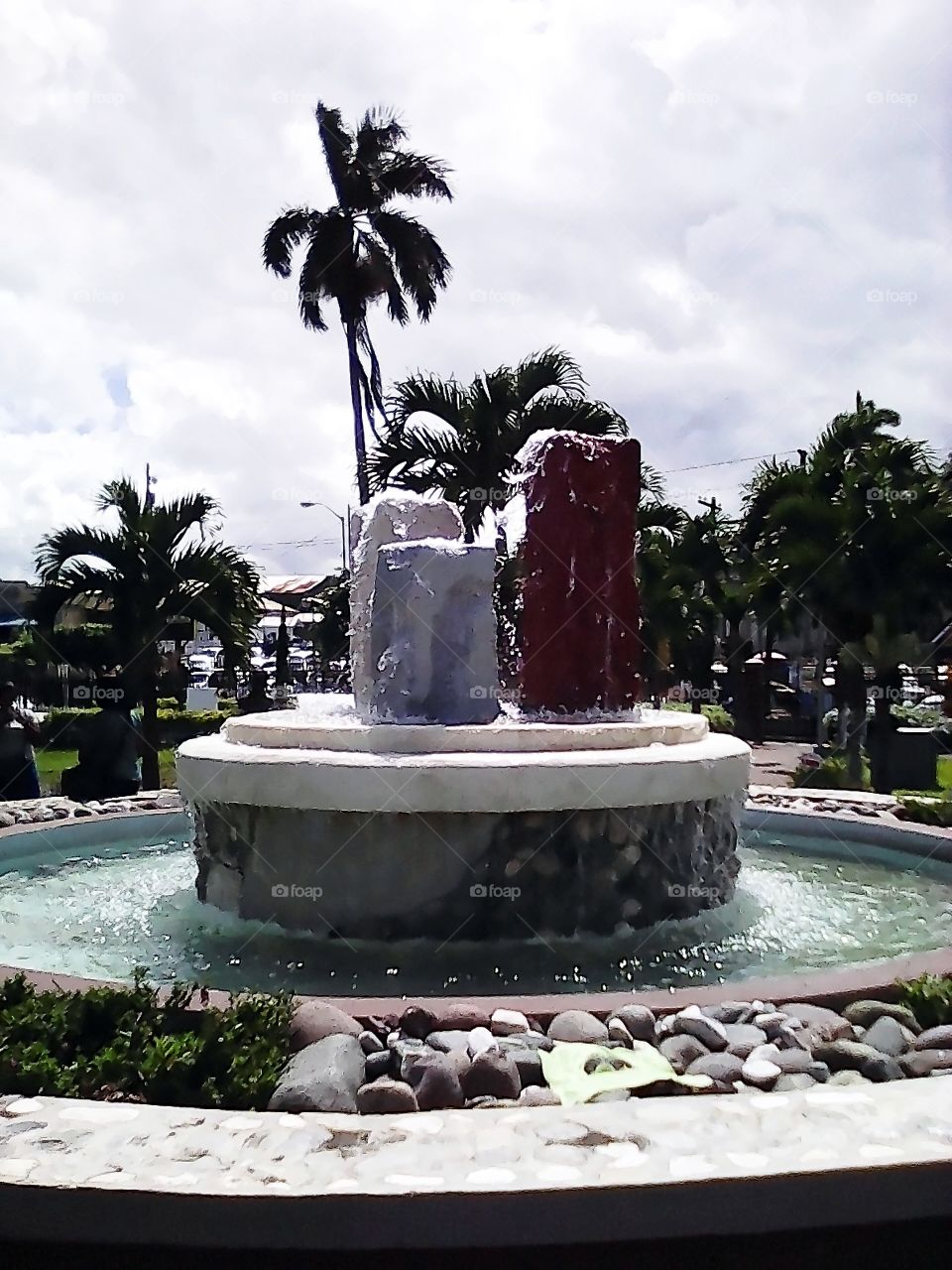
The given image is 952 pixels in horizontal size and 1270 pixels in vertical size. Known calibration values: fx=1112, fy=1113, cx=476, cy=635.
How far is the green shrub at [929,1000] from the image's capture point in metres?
3.85

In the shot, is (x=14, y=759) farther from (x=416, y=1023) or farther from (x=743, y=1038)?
(x=743, y=1038)

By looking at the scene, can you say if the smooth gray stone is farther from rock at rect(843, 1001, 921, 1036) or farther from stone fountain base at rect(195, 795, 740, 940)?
rock at rect(843, 1001, 921, 1036)

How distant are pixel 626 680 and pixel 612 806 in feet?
8.81

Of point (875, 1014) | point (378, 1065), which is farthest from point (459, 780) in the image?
point (875, 1014)

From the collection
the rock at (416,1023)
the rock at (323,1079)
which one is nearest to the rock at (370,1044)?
the rock at (323,1079)

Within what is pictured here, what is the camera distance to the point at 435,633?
6793 millimetres

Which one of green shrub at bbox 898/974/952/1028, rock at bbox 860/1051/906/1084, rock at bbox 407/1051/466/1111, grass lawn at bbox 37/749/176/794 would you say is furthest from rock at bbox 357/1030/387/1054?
grass lawn at bbox 37/749/176/794

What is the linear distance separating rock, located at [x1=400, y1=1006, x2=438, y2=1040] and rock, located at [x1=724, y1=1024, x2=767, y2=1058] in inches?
38.5

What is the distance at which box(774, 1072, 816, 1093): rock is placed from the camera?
3201 millimetres

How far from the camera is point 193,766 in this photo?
20.0 feet

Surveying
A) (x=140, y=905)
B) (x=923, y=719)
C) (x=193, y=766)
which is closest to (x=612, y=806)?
(x=193, y=766)

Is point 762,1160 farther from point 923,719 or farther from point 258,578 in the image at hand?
point 923,719

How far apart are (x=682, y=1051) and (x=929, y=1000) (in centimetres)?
99

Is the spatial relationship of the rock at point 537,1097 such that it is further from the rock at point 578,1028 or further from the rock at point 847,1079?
the rock at point 847,1079
